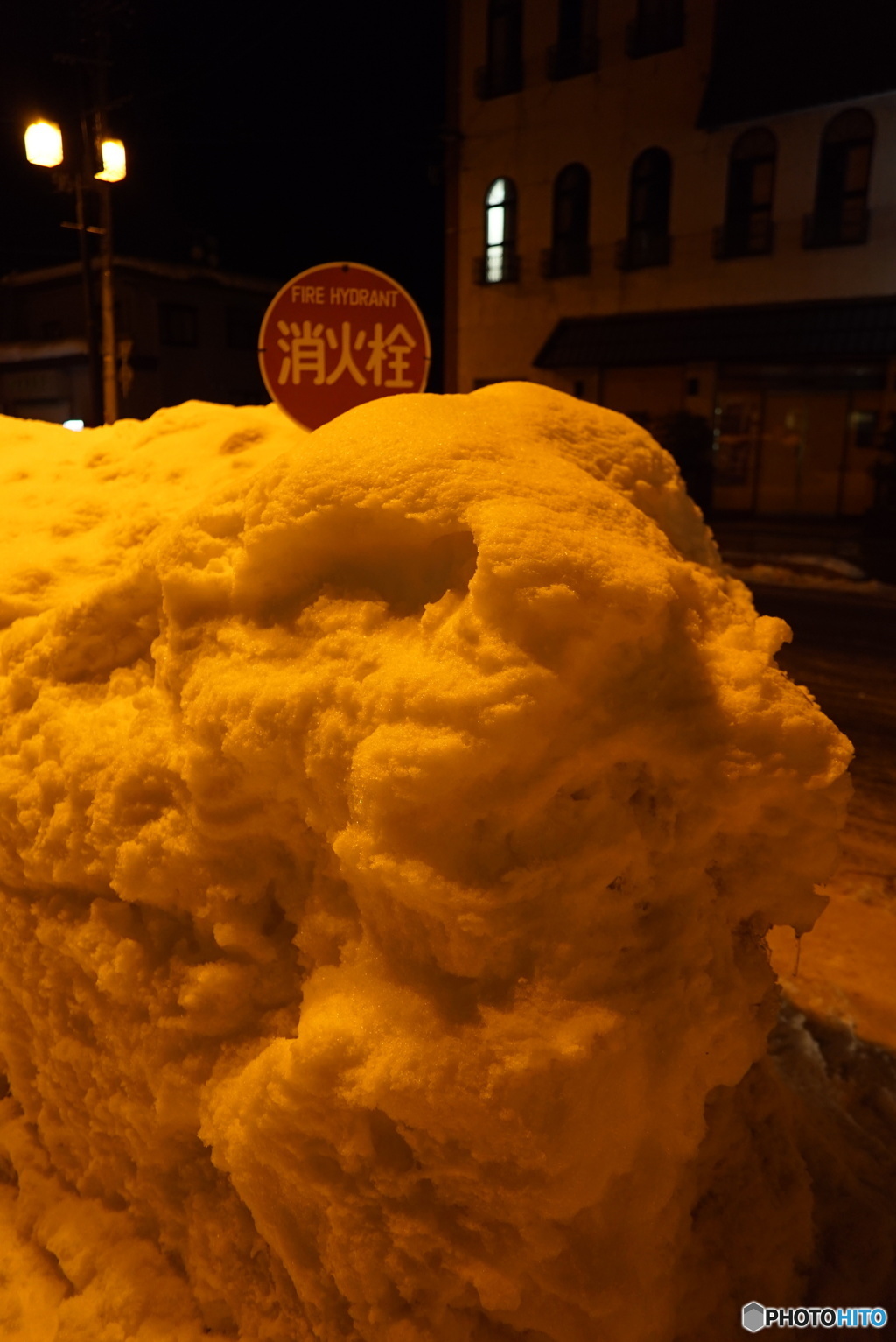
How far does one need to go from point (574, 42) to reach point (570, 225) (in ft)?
11.2

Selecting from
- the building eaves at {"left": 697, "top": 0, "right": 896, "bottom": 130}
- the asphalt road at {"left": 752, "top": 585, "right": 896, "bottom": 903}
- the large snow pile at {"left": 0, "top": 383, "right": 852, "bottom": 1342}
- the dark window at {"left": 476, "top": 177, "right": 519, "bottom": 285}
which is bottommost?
the asphalt road at {"left": 752, "top": 585, "right": 896, "bottom": 903}

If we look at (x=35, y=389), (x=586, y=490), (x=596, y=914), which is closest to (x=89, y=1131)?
(x=596, y=914)

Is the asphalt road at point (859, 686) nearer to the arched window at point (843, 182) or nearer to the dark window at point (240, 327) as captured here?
the arched window at point (843, 182)

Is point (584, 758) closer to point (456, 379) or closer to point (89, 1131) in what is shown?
point (89, 1131)

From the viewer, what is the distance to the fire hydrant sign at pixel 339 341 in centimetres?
366

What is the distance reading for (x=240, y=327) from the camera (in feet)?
95.5

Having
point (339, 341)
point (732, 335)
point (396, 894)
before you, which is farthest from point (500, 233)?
point (396, 894)

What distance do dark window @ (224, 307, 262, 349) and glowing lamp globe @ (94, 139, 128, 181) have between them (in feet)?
56.1

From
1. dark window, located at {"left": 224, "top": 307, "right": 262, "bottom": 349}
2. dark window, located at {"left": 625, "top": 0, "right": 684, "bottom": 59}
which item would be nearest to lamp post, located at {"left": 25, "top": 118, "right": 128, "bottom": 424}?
dark window, located at {"left": 625, "top": 0, "right": 684, "bottom": 59}

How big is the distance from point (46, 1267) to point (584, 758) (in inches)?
70.5

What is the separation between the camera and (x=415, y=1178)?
1.72 meters

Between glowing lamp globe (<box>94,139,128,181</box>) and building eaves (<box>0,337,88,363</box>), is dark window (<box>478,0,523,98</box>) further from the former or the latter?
building eaves (<box>0,337,88,363</box>)

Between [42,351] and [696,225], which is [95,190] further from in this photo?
[42,351]

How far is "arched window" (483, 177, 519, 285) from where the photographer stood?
812 inches
